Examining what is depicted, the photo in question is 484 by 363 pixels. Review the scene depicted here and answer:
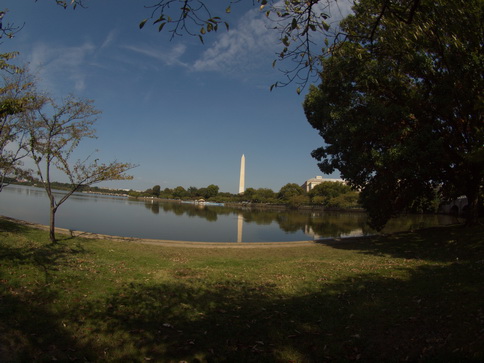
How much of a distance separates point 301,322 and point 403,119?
12672 millimetres

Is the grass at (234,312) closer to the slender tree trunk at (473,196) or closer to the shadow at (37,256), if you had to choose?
the shadow at (37,256)

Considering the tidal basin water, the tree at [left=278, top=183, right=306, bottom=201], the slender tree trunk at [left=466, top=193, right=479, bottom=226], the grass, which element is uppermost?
the tree at [left=278, top=183, right=306, bottom=201]

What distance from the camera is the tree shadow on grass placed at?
426cm

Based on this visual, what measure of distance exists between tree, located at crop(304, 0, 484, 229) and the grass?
561 centimetres

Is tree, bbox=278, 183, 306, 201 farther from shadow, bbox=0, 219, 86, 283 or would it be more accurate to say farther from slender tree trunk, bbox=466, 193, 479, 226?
shadow, bbox=0, 219, 86, 283

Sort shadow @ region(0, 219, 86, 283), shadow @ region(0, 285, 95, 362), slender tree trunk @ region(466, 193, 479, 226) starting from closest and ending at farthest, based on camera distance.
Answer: shadow @ region(0, 285, 95, 362) → shadow @ region(0, 219, 86, 283) → slender tree trunk @ region(466, 193, 479, 226)

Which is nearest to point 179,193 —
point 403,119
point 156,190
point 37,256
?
point 156,190

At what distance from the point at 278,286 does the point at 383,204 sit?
1291cm

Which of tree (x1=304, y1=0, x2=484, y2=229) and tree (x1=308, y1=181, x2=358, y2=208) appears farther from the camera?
tree (x1=308, y1=181, x2=358, y2=208)

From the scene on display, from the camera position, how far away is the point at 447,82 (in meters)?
13.6

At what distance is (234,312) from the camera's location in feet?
19.8

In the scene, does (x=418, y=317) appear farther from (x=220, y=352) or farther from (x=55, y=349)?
(x=55, y=349)

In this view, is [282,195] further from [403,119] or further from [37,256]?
[37,256]

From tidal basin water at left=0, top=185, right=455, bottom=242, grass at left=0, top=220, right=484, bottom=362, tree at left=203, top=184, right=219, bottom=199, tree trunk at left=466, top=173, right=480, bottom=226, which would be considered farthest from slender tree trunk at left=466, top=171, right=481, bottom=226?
tree at left=203, top=184, right=219, bottom=199
